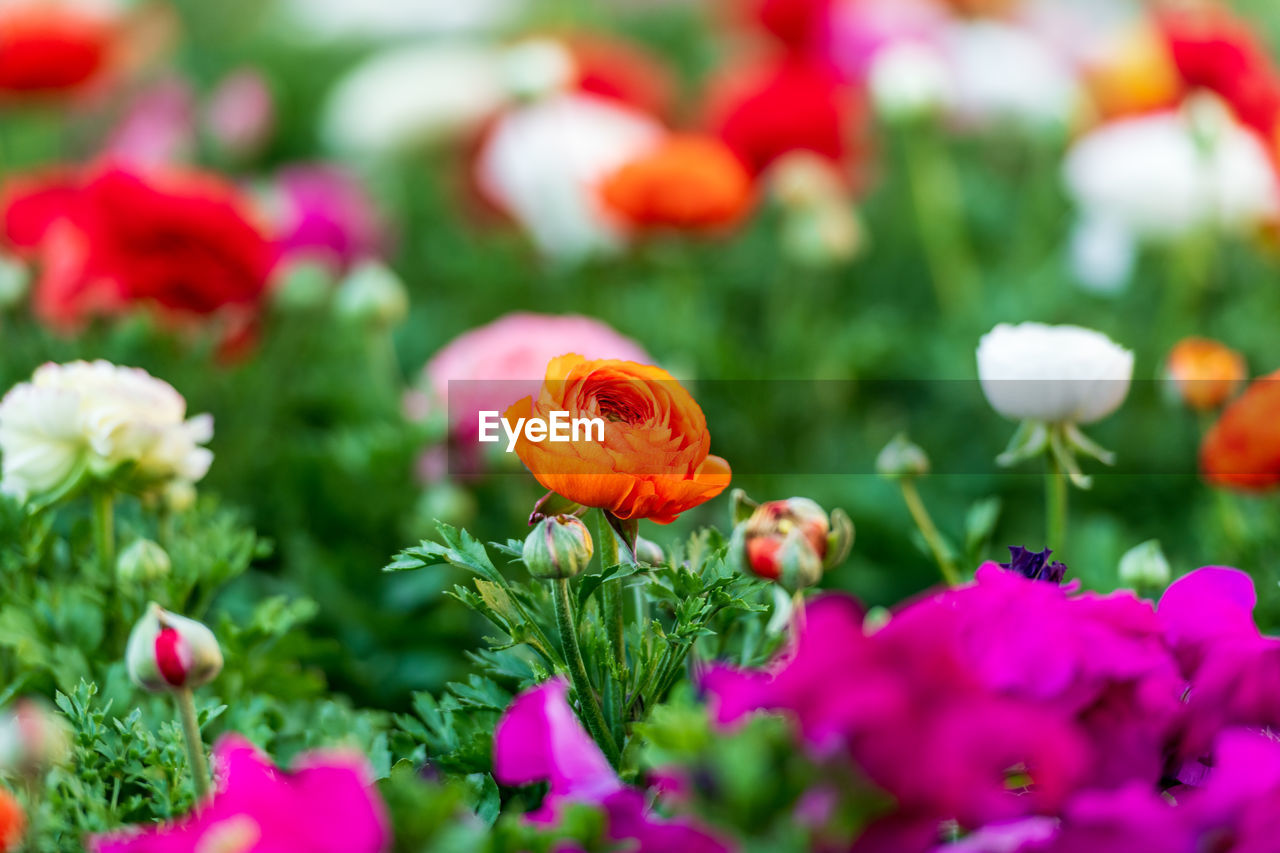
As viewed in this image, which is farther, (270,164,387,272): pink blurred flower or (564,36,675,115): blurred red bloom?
(564,36,675,115): blurred red bloom

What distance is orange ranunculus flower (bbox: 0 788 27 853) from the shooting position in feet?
1.10

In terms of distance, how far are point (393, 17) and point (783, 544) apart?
10.8ft

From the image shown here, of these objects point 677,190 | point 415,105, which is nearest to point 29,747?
point 677,190

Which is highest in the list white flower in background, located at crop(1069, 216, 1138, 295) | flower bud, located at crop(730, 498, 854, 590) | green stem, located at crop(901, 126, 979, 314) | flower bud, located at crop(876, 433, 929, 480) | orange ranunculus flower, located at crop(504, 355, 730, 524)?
orange ranunculus flower, located at crop(504, 355, 730, 524)

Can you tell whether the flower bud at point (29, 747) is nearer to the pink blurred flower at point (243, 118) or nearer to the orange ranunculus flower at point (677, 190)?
the orange ranunculus flower at point (677, 190)

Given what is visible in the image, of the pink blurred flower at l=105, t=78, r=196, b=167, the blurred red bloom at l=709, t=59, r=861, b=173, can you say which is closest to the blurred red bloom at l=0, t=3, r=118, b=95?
the pink blurred flower at l=105, t=78, r=196, b=167

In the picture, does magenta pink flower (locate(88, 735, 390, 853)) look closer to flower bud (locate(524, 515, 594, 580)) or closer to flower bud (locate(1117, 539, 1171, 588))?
flower bud (locate(524, 515, 594, 580))

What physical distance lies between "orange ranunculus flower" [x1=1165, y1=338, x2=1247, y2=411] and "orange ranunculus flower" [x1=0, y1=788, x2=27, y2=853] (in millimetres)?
594

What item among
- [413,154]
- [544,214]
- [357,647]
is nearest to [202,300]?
[357,647]

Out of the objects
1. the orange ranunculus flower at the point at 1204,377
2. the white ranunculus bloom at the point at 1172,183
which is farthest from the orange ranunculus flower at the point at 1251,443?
the white ranunculus bloom at the point at 1172,183

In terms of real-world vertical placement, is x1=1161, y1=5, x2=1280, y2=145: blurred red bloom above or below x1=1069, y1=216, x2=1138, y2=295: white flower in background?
above

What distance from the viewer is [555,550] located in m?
0.38

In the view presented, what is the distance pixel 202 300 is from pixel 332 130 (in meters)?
0.97

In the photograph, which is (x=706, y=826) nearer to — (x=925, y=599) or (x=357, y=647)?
(x=925, y=599)
